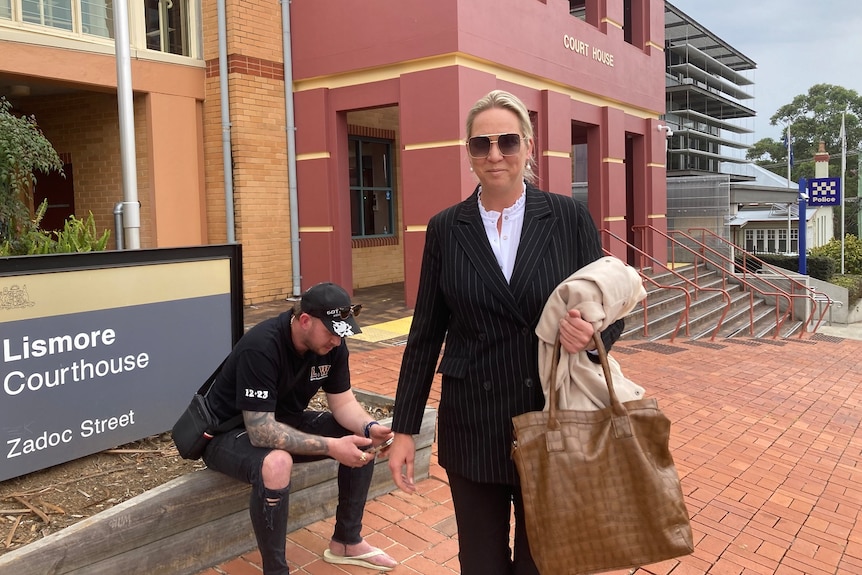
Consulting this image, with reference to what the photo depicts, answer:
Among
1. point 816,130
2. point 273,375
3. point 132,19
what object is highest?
point 816,130

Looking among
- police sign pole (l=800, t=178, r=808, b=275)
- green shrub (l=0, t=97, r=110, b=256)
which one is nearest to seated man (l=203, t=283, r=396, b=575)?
green shrub (l=0, t=97, r=110, b=256)

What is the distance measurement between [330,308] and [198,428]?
80 centimetres

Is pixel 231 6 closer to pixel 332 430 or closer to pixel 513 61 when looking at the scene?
pixel 513 61

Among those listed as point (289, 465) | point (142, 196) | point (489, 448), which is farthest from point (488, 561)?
point (142, 196)

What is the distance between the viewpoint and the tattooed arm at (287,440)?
287 centimetres

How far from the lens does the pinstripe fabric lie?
1978 mm

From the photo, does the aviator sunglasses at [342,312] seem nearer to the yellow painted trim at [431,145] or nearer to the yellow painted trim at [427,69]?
the yellow painted trim at [431,145]

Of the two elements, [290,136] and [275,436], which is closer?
[275,436]

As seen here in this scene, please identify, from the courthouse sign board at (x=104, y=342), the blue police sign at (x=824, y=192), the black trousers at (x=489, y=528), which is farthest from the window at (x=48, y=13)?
the blue police sign at (x=824, y=192)

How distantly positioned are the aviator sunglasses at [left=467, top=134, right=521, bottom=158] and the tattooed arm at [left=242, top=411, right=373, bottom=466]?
1.38 meters

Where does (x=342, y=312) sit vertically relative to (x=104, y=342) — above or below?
above

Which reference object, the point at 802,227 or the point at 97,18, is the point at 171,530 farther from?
the point at 802,227

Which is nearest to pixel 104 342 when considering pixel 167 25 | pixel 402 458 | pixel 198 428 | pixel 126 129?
pixel 198 428

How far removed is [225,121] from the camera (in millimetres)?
9688
